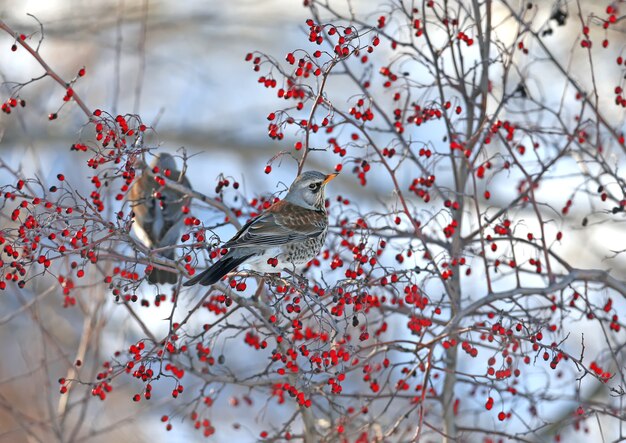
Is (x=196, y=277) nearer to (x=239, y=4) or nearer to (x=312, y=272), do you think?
(x=312, y=272)

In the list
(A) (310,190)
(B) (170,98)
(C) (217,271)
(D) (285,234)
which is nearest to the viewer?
(C) (217,271)

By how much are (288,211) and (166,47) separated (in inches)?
289

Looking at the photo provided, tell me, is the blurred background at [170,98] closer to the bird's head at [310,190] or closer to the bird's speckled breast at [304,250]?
the bird's head at [310,190]

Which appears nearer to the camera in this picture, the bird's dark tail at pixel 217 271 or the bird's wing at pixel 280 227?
the bird's dark tail at pixel 217 271

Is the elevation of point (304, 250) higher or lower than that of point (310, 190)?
lower

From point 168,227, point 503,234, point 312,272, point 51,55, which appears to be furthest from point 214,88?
point 503,234

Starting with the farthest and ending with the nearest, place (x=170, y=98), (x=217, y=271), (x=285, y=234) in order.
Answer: (x=170, y=98), (x=285, y=234), (x=217, y=271)

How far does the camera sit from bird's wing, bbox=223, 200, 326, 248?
381 centimetres

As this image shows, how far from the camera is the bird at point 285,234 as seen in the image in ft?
12.2

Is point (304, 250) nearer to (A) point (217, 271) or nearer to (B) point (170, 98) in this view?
(A) point (217, 271)

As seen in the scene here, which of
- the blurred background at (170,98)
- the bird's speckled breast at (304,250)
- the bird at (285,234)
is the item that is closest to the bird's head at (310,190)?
the bird at (285,234)

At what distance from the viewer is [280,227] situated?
410 cm

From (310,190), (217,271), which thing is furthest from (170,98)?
(217,271)

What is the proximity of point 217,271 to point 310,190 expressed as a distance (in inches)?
46.1
